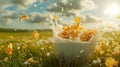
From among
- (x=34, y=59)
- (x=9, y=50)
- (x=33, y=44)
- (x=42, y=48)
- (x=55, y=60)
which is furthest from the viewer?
(x=33, y=44)

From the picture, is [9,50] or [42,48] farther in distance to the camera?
[42,48]

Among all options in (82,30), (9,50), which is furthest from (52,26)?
(9,50)

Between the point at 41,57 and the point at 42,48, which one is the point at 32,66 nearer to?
the point at 41,57

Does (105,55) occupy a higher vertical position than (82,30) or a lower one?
lower

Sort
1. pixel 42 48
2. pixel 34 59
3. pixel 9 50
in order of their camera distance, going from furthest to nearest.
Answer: pixel 42 48, pixel 34 59, pixel 9 50

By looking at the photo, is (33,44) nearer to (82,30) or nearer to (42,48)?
(42,48)

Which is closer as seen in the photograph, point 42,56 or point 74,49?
point 74,49

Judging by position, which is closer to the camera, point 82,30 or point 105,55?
point 82,30

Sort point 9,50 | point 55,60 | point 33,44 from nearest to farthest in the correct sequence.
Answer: point 9,50 < point 55,60 < point 33,44

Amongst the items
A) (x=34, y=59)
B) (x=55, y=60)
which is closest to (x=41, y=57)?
(x=34, y=59)
